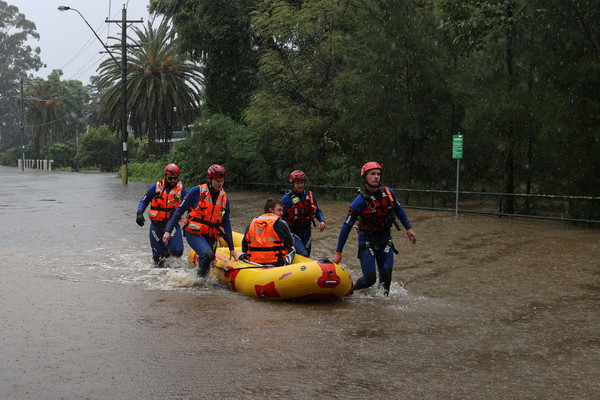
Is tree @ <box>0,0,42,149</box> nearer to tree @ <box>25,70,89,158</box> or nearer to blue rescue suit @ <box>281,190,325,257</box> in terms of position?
tree @ <box>25,70,89,158</box>

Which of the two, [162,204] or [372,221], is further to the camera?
[162,204]

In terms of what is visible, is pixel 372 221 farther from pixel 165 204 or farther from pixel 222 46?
pixel 222 46

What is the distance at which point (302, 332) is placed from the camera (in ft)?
25.7

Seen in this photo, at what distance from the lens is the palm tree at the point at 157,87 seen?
53.5m

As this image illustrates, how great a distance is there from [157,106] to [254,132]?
22.8 m

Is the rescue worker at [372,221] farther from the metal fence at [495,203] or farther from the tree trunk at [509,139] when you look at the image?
the tree trunk at [509,139]

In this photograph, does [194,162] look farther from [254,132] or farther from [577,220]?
[577,220]

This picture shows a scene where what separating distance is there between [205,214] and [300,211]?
146 cm

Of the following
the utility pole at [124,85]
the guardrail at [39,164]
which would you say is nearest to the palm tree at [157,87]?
the utility pole at [124,85]

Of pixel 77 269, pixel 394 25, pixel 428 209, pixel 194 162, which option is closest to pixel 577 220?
pixel 428 209

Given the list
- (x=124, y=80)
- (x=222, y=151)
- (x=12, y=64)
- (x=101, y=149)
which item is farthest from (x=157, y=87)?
(x=12, y=64)

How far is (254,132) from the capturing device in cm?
3281

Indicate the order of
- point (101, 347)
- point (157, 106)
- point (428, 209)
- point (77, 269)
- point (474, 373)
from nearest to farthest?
point (474, 373), point (101, 347), point (77, 269), point (428, 209), point (157, 106)

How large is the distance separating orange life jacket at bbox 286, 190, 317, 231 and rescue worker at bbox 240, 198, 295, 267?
3.19 feet
